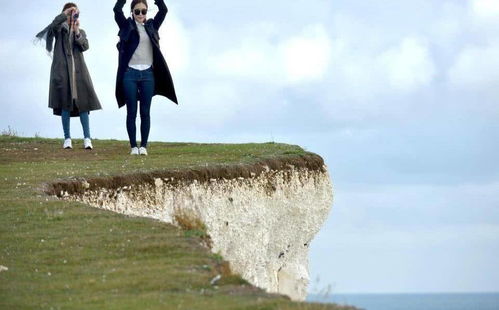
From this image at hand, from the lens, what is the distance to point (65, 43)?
105 feet

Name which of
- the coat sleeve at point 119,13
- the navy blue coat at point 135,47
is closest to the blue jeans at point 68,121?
the navy blue coat at point 135,47

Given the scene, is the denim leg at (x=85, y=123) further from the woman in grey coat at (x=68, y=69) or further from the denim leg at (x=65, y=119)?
the denim leg at (x=65, y=119)

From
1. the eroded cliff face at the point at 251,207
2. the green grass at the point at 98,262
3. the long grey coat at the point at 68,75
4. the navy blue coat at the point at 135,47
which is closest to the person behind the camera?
the green grass at the point at 98,262

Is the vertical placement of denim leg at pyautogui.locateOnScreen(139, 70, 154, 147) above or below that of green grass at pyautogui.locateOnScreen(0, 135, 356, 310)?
above

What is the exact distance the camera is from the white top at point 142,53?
99.3 ft

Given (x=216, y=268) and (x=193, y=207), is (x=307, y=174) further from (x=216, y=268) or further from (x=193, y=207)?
(x=216, y=268)

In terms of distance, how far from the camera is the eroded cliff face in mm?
25547

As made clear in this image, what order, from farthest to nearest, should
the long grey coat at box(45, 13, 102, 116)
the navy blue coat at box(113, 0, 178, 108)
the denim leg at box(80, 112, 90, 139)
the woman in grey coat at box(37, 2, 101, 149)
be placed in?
the denim leg at box(80, 112, 90, 139) → the long grey coat at box(45, 13, 102, 116) → the woman in grey coat at box(37, 2, 101, 149) → the navy blue coat at box(113, 0, 178, 108)

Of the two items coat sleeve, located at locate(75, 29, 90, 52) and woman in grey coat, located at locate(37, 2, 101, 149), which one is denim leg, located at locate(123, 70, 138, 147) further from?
coat sleeve, located at locate(75, 29, 90, 52)

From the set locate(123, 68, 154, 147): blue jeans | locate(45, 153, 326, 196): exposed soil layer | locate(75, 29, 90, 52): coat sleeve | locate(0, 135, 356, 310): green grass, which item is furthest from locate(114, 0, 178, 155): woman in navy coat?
locate(0, 135, 356, 310): green grass

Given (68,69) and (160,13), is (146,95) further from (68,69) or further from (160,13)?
(68,69)

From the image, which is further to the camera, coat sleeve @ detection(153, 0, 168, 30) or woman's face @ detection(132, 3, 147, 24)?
coat sleeve @ detection(153, 0, 168, 30)

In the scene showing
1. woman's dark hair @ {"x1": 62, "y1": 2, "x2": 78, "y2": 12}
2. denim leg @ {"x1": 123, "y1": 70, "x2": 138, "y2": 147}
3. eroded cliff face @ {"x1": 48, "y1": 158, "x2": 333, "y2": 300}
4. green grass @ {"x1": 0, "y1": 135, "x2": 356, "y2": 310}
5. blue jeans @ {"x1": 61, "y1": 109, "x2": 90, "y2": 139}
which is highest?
woman's dark hair @ {"x1": 62, "y1": 2, "x2": 78, "y2": 12}

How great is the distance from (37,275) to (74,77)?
15.9 meters
